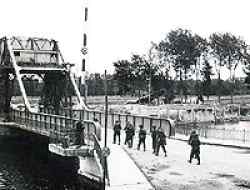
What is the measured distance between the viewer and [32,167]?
3259 centimetres

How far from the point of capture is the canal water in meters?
26.5

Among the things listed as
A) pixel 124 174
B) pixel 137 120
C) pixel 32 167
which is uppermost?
pixel 137 120

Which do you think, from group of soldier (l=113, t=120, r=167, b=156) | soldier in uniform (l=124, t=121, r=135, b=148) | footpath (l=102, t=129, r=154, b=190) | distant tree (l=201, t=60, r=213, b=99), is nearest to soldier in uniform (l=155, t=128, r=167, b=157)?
group of soldier (l=113, t=120, r=167, b=156)

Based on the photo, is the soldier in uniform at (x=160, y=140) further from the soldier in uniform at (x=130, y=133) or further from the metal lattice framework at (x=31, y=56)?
the metal lattice framework at (x=31, y=56)

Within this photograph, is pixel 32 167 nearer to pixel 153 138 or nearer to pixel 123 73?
pixel 153 138

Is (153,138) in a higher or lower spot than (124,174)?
higher

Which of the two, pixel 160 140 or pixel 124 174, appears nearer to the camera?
pixel 124 174

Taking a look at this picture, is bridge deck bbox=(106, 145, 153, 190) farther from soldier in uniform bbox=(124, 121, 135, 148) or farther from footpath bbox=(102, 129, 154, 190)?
soldier in uniform bbox=(124, 121, 135, 148)

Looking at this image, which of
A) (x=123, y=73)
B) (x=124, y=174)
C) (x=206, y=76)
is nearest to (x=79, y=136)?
(x=124, y=174)

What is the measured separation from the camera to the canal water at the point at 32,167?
86.8ft

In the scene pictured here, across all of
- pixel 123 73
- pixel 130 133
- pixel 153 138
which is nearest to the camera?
pixel 153 138

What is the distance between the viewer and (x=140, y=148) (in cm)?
2692

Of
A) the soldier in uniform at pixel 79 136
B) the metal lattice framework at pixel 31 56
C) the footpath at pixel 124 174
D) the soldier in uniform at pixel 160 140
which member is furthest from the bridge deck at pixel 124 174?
the metal lattice framework at pixel 31 56

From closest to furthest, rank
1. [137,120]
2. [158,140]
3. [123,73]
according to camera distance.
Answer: [158,140] < [137,120] < [123,73]
